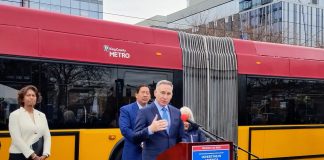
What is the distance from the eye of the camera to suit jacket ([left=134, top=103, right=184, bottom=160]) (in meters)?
4.17

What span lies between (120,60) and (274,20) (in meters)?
56.5

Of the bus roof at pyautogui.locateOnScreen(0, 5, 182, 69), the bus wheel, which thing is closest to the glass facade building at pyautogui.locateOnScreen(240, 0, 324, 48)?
the bus roof at pyautogui.locateOnScreen(0, 5, 182, 69)

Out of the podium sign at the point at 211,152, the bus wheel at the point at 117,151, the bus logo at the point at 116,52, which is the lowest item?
the bus wheel at the point at 117,151

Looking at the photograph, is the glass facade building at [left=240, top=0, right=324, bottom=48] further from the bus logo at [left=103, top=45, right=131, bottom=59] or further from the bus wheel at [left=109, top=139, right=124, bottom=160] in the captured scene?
the bus wheel at [left=109, top=139, right=124, bottom=160]

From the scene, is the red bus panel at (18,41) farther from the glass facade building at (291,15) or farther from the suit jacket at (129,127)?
the glass facade building at (291,15)

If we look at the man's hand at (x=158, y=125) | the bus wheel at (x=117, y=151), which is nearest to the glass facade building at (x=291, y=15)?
the bus wheel at (x=117, y=151)

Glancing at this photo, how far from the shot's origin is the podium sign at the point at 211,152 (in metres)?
4.01

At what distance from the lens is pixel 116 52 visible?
25.8 ft

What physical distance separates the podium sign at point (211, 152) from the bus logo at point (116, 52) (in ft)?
13.0

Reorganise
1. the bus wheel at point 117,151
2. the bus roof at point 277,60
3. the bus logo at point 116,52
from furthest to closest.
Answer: the bus roof at point 277,60
the bus logo at point 116,52
the bus wheel at point 117,151

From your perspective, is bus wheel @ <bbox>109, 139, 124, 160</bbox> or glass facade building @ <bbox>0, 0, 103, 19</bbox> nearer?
bus wheel @ <bbox>109, 139, 124, 160</bbox>

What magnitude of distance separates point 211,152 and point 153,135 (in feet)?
1.78

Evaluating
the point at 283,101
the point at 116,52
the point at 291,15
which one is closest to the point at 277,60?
the point at 283,101

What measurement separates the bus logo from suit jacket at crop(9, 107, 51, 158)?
8.07 feet
